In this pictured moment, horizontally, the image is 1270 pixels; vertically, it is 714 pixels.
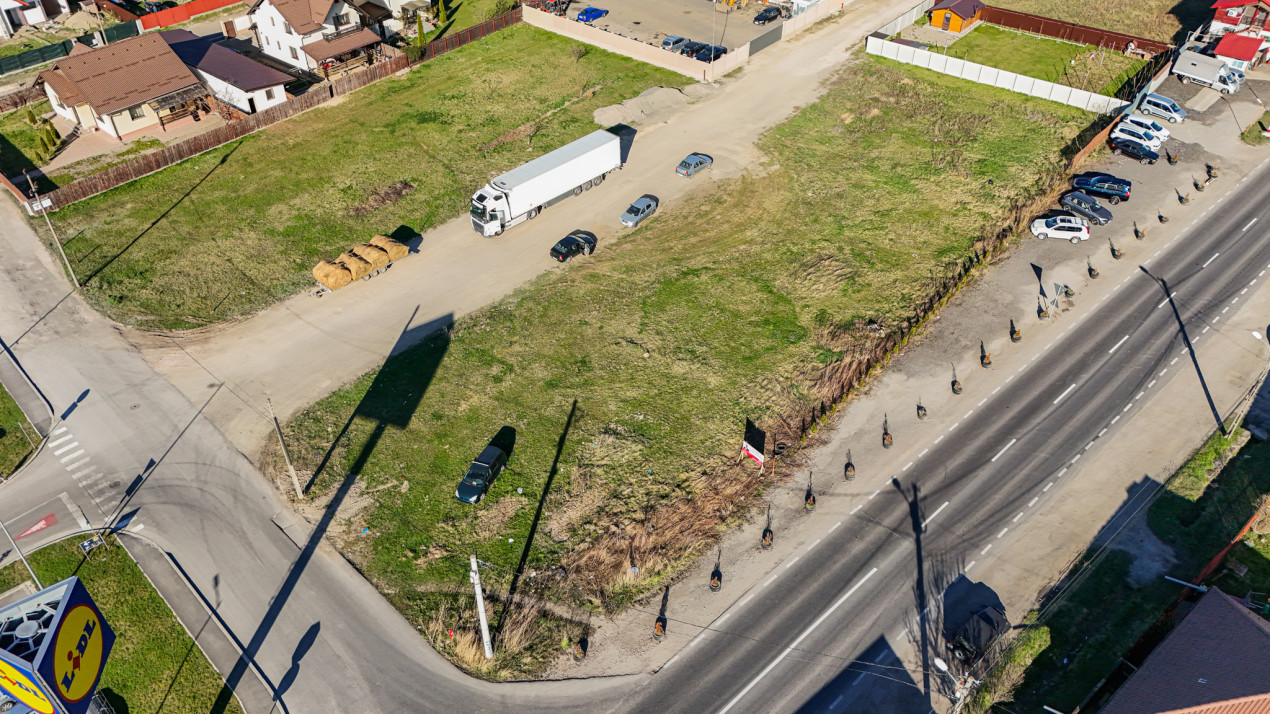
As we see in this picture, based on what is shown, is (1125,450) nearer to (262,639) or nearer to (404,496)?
(404,496)

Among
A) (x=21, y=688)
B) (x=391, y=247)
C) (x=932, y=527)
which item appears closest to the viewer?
(x=21, y=688)

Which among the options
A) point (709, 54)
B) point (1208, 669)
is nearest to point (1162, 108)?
point (709, 54)

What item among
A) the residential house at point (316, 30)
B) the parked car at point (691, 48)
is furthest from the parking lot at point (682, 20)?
the residential house at point (316, 30)

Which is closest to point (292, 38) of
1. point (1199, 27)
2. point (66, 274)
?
point (66, 274)

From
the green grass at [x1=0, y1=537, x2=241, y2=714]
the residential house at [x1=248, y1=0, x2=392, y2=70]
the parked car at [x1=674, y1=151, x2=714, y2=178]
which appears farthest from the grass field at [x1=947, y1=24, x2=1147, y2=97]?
the green grass at [x1=0, y1=537, x2=241, y2=714]

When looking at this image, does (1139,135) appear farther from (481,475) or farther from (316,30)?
(316,30)
